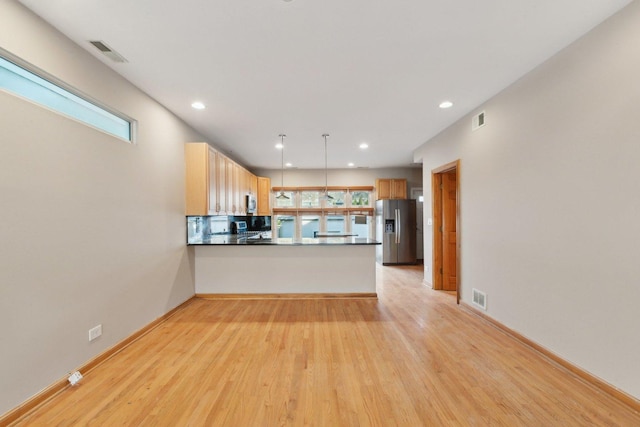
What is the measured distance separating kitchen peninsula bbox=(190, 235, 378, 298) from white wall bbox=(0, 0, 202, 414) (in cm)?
111

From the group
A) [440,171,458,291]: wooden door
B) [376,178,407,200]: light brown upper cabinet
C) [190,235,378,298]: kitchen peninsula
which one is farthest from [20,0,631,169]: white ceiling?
[376,178,407,200]: light brown upper cabinet

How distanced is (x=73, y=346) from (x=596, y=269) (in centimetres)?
419

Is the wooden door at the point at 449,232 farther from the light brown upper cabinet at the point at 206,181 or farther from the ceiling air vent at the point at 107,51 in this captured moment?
the ceiling air vent at the point at 107,51

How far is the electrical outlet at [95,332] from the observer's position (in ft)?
7.62

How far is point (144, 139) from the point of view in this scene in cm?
306

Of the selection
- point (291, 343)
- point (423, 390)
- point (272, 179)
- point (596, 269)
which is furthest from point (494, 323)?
point (272, 179)

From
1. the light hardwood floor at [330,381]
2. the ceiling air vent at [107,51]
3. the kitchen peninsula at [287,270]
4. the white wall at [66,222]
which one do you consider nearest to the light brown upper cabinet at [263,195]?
the kitchen peninsula at [287,270]

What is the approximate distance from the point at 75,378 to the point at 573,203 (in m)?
4.32

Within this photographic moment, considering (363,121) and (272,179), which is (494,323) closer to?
(363,121)

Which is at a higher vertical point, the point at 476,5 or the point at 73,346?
the point at 476,5

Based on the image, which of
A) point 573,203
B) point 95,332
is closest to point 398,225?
point 573,203

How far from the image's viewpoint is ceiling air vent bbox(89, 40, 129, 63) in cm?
219

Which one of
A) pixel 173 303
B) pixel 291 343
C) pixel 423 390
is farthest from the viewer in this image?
pixel 173 303

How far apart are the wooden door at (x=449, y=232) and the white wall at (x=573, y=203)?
1.31m
